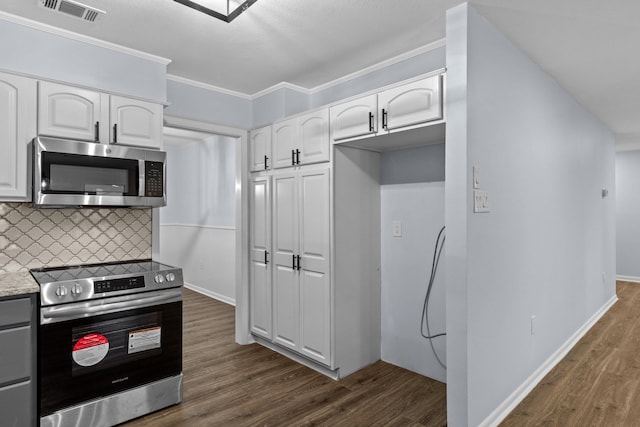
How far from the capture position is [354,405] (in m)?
2.62

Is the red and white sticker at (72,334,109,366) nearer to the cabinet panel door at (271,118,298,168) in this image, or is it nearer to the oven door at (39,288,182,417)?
the oven door at (39,288,182,417)

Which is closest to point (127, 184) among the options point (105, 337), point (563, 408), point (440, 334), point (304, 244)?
point (105, 337)

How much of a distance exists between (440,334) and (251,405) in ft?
4.92

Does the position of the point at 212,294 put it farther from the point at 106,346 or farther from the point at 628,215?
the point at 628,215

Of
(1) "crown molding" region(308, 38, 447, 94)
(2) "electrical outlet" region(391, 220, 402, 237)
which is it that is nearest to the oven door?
(2) "electrical outlet" region(391, 220, 402, 237)

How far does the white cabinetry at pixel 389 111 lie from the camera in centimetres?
230

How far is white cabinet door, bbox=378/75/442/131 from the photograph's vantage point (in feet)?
7.48

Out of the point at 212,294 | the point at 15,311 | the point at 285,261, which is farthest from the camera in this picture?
the point at 212,294

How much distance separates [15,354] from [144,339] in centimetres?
66

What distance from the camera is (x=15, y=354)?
2.05m

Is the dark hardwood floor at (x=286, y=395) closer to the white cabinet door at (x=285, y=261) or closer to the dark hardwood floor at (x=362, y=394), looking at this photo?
the dark hardwood floor at (x=362, y=394)

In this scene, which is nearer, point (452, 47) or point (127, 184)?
point (452, 47)

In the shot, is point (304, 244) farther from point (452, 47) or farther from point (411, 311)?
point (452, 47)

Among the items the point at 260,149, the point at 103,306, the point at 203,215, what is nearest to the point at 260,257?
the point at 260,149
